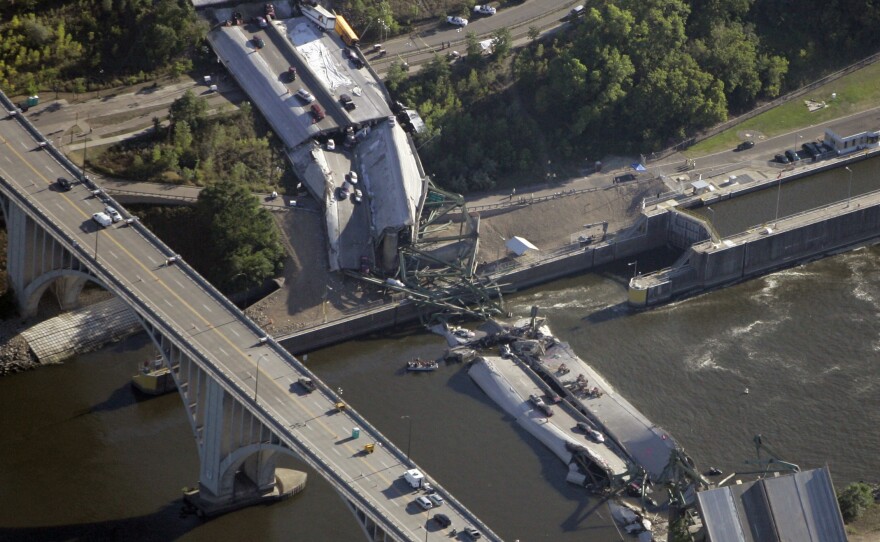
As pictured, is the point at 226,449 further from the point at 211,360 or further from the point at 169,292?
the point at 169,292

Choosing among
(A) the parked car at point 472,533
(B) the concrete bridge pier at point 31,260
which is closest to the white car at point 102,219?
(B) the concrete bridge pier at point 31,260

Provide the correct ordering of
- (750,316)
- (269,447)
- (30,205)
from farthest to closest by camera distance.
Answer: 1. (750,316)
2. (30,205)
3. (269,447)

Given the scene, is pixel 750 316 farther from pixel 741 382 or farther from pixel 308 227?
pixel 308 227

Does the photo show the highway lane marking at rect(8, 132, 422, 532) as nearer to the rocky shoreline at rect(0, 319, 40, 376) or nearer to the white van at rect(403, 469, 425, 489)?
the white van at rect(403, 469, 425, 489)

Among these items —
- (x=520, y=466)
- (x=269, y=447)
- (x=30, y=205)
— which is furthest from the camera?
(x=30, y=205)

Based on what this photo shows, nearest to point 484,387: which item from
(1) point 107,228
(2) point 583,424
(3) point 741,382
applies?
(2) point 583,424

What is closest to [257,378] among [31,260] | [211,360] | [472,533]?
[211,360]

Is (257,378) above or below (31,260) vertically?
below
